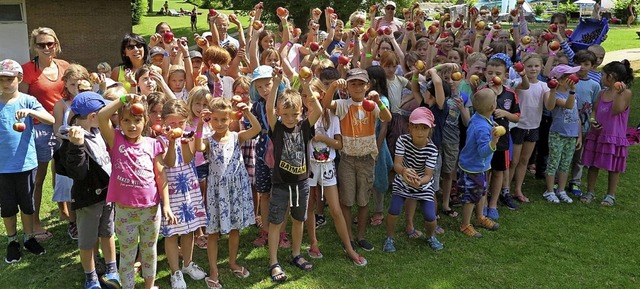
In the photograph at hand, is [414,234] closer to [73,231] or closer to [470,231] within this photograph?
[470,231]

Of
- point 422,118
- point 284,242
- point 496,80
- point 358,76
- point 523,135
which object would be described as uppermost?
point 358,76

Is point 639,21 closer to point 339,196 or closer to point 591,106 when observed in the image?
point 591,106

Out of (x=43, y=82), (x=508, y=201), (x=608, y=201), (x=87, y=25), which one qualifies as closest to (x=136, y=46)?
(x=43, y=82)

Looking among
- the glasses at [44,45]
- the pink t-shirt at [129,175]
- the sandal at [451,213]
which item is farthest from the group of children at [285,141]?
the glasses at [44,45]

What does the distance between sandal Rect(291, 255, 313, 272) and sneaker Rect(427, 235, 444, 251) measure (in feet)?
4.41

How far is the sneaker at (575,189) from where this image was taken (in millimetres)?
6610

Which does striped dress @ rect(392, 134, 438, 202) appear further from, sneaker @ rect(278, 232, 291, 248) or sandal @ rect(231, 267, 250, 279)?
sandal @ rect(231, 267, 250, 279)

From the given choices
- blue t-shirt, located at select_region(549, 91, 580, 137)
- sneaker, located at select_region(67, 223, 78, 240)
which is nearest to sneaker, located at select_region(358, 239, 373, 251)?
sneaker, located at select_region(67, 223, 78, 240)

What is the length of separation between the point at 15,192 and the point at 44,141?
0.57 m

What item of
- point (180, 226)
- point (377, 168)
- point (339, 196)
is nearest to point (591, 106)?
point (377, 168)

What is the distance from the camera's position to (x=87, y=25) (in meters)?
17.9

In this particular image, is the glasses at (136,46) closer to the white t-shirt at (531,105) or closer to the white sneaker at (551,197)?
the white t-shirt at (531,105)

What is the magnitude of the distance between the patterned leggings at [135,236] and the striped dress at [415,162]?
2.32 metres

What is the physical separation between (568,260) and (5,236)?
19.0 feet
